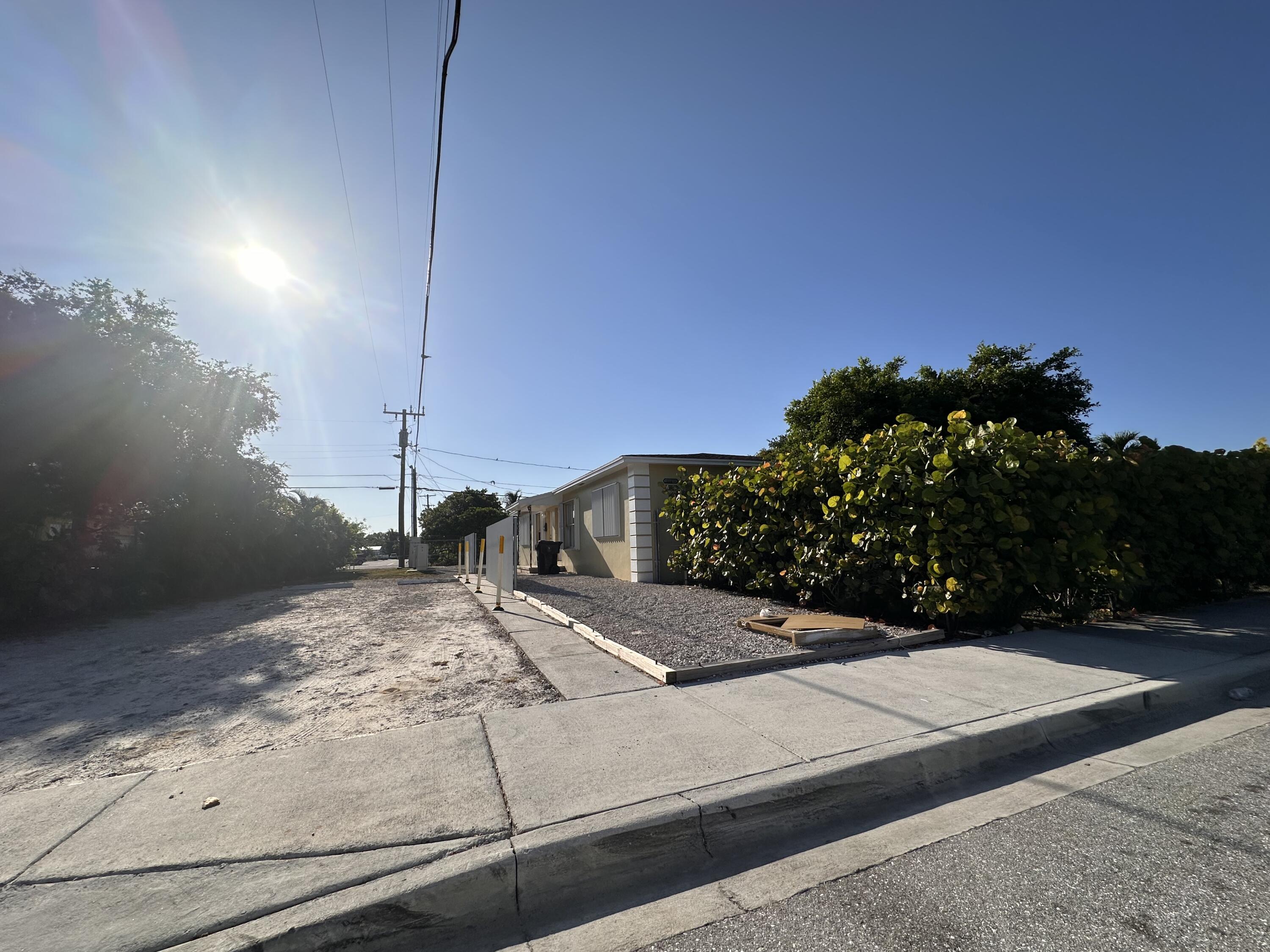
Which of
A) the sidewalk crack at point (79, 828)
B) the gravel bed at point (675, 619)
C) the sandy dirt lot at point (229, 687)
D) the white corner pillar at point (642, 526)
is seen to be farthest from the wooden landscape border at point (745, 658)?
the white corner pillar at point (642, 526)

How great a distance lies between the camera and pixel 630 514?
45.7ft

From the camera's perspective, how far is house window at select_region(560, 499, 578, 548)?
1920 centimetres

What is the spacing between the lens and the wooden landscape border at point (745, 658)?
193 inches

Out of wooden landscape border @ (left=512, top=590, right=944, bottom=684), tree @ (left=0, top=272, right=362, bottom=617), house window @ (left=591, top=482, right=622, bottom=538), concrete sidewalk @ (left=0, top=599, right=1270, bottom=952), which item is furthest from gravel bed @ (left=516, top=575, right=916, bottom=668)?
tree @ (left=0, top=272, right=362, bottom=617)

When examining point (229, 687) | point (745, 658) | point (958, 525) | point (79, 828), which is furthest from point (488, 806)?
point (958, 525)

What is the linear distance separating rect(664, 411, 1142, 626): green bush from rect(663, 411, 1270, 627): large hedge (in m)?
0.02

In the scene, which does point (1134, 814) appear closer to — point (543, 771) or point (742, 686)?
point (742, 686)

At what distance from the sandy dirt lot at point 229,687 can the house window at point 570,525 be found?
974cm

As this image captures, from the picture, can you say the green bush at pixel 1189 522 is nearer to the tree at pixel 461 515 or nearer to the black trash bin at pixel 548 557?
the black trash bin at pixel 548 557

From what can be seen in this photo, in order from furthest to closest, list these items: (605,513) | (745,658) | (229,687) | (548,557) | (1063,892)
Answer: (548,557), (605,513), (745,658), (229,687), (1063,892)

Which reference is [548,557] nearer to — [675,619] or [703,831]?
[675,619]

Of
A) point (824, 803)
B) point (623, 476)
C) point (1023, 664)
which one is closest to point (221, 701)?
point (824, 803)

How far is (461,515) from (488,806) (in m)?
53.6

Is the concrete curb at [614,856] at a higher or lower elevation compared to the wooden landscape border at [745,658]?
lower
